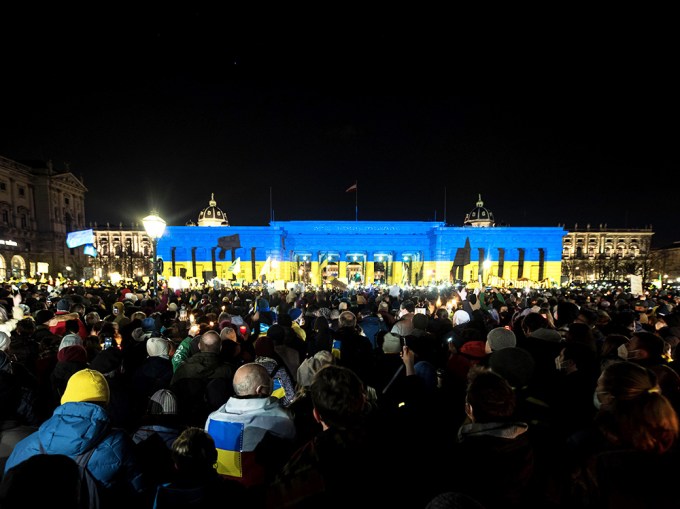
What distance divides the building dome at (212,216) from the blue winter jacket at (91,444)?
7649cm

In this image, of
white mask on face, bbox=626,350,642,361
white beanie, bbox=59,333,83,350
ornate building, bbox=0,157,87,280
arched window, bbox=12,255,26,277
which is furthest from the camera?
ornate building, bbox=0,157,87,280

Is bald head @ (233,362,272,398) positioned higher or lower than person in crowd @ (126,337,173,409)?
higher

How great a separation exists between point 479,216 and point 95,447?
271ft

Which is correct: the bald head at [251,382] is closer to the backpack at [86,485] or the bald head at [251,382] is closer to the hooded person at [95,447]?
the hooded person at [95,447]

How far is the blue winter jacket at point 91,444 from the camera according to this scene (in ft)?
8.10

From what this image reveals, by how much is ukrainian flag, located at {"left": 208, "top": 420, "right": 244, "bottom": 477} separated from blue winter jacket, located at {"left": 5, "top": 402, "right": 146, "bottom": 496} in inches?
23.5

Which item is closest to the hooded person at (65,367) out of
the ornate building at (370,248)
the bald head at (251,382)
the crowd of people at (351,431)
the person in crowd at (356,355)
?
the crowd of people at (351,431)

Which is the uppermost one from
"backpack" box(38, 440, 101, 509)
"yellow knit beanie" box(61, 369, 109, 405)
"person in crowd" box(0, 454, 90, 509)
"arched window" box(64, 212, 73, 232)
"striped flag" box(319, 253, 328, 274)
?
"arched window" box(64, 212, 73, 232)

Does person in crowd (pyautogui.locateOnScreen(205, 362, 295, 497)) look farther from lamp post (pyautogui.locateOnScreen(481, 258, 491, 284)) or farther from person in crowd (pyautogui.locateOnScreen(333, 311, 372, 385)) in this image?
lamp post (pyautogui.locateOnScreen(481, 258, 491, 284))

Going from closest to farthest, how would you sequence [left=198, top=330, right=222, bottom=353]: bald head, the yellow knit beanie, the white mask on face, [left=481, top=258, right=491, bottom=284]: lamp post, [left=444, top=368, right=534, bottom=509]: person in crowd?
[left=444, top=368, right=534, bottom=509]: person in crowd → the yellow knit beanie → the white mask on face → [left=198, top=330, right=222, bottom=353]: bald head → [left=481, top=258, right=491, bottom=284]: lamp post

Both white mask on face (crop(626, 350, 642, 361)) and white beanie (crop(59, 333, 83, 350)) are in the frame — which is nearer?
white mask on face (crop(626, 350, 642, 361))

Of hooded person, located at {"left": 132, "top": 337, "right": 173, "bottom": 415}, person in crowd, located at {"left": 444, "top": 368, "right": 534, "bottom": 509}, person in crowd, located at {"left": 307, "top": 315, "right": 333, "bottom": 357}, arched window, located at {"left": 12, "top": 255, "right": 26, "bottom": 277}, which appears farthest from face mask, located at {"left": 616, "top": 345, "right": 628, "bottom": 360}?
arched window, located at {"left": 12, "top": 255, "right": 26, "bottom": 277}

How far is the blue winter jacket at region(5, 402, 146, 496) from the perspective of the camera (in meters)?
2.47

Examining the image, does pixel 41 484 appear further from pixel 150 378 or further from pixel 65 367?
pixel 65 367
